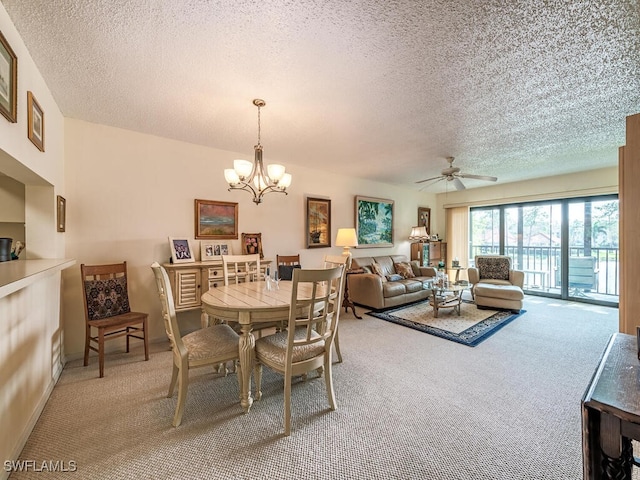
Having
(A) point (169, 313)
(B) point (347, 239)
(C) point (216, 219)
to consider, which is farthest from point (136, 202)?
(B) point (347, 239)

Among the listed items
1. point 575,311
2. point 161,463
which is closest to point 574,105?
point 575,311

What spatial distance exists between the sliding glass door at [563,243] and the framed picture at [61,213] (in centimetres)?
768

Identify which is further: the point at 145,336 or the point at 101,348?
the point at 145,336

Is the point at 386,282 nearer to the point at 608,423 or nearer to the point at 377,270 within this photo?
the point at 377,270

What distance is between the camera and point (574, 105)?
251cm

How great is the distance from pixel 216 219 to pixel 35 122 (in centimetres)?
199

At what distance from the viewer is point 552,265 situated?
5.70 meters

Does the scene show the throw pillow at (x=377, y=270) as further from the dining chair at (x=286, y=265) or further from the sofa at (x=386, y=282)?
the dining chair at (x=286, y=265)

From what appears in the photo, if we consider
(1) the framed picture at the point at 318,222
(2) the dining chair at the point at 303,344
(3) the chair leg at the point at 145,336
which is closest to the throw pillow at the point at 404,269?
(1) the framed picture at the point at 318,222

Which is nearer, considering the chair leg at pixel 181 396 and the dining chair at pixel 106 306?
the chair leg at pixel 181 396

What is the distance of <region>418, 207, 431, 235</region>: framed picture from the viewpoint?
6.84m

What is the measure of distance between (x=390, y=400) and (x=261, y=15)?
269 centimetres

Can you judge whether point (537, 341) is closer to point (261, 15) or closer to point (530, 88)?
point (530, 88)

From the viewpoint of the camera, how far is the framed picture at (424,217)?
6.84 meters
